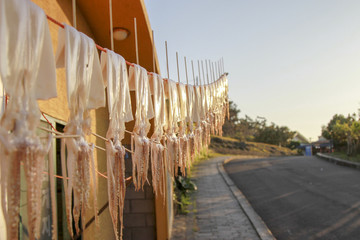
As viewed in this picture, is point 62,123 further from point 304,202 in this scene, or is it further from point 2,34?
point 304,202

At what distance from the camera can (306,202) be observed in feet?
30.8

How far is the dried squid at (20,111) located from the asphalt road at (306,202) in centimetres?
666

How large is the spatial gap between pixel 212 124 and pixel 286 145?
44.7 meters

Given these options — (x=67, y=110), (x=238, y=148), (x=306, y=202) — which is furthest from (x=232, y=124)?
(x=67, y=110)

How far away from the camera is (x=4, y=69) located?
91 centimetres

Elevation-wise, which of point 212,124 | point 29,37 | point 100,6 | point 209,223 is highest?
point 100,6

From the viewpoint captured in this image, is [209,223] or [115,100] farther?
[209,223]

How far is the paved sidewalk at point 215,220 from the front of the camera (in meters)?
6.90

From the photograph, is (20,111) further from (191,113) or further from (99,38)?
(99,38)

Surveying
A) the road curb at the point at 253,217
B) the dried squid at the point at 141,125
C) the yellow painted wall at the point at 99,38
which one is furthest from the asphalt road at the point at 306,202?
the dried squid at the point at 141,125

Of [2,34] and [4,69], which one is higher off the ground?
[2,34]

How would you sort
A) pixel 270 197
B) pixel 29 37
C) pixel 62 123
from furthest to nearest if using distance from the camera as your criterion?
pixel 270 197
pixel 62 123
pixel 29 37

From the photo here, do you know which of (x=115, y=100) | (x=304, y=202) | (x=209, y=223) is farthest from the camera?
(x=304, y=202)

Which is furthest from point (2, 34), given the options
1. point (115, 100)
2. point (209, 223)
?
point (209, 223)
